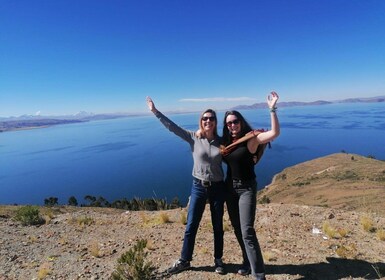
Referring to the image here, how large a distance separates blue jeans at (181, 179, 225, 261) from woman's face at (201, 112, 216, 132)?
72 cm

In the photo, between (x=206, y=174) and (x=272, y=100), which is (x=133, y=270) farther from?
(x=272, y=100)

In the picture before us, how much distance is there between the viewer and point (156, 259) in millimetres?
4867

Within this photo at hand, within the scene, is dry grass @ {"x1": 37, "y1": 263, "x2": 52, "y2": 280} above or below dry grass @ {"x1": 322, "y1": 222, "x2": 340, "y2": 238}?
above

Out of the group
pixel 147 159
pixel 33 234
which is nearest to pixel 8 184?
pixel 147 159

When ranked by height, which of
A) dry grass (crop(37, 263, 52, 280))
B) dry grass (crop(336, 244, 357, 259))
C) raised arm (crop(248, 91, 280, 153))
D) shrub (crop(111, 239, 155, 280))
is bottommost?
dry grass (crop(336, 244, 357, 259))

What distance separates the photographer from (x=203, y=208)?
4.09 m

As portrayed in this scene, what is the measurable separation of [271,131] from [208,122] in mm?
863

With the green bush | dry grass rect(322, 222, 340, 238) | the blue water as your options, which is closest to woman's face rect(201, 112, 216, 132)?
dry grass rect(322, 222, 340, 238)

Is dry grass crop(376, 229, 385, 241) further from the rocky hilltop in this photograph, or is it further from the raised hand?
the raised hand

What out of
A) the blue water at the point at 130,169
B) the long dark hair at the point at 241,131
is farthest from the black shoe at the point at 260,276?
the blue water at the point at 130,169

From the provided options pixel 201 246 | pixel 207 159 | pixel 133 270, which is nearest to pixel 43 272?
pixel 133 270

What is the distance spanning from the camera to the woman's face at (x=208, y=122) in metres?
3.82

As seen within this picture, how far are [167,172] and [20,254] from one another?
9001 centimetres

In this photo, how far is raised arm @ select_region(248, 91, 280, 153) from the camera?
329 centimetres
